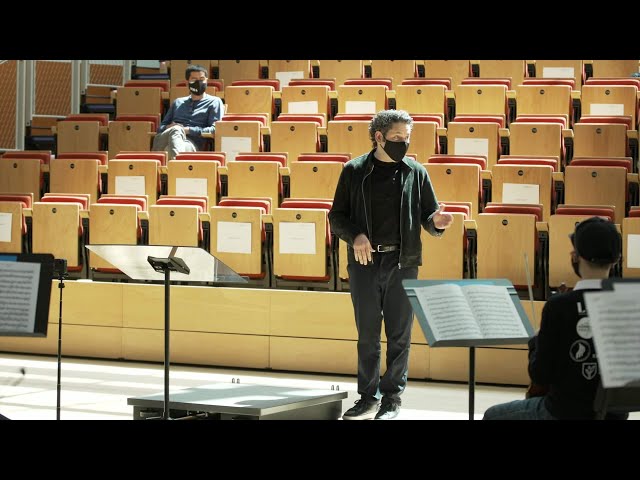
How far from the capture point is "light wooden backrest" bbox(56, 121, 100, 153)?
4980 millimetres

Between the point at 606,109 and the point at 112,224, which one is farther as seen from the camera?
the point at 606,109

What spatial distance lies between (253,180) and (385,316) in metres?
1.41

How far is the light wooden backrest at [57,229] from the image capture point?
4012 mm

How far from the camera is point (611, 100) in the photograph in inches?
179

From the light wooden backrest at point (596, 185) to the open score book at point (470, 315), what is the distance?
1.86 m

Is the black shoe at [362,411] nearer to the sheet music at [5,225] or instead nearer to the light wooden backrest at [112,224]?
the light wooden backrest at [112,224]

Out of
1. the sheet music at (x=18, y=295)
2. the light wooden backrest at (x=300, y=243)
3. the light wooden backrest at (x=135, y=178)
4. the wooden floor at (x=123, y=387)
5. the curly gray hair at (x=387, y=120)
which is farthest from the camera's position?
the light wooden backrest at (x=135, y=178)

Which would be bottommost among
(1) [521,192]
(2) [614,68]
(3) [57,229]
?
(3) [57,229]

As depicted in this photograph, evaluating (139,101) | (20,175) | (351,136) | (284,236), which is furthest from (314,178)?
(139,101)

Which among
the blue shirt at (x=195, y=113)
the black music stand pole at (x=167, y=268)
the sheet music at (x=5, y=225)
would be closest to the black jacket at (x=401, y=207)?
the black music stand pole at (x=167, y=268)

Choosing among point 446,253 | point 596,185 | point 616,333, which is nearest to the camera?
point 616,333

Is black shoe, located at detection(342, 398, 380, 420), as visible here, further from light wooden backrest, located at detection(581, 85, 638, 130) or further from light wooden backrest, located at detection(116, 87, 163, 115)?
light wooden backrest, located at detection(116, 87, 163, 115)

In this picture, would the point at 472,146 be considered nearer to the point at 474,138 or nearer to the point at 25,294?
the point at 474,138
